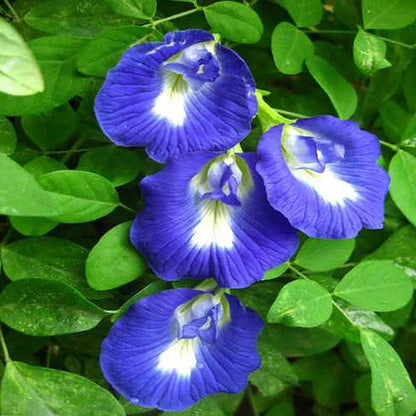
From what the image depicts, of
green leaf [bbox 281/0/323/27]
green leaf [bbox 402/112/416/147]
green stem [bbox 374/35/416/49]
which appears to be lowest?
green leaf [bbox 402/112/416/147]

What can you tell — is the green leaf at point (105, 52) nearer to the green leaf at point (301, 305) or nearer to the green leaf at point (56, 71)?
the green leaf at point (56, 71)

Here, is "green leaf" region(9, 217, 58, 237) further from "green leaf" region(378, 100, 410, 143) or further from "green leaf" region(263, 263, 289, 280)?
"green leaf" region(378, 100, 410, 143)

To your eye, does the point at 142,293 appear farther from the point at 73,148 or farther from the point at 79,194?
the point at 73,148

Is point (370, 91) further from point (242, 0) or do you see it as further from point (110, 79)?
point (110, 79)

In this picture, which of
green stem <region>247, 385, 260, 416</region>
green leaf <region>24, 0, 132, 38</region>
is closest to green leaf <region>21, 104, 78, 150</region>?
green leaf <region>24, 0, 132, 38</region>

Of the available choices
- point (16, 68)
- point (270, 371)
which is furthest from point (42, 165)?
point (270, 371)

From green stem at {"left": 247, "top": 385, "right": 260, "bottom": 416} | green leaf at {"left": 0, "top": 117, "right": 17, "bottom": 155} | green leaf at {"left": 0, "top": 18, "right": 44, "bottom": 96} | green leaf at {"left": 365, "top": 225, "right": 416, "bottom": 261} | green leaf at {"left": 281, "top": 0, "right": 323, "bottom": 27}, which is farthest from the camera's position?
green stem at {"left": 247, "top": 385, "right": 260, "bottom": 416}

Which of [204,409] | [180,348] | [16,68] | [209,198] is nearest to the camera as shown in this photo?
[16,68]
